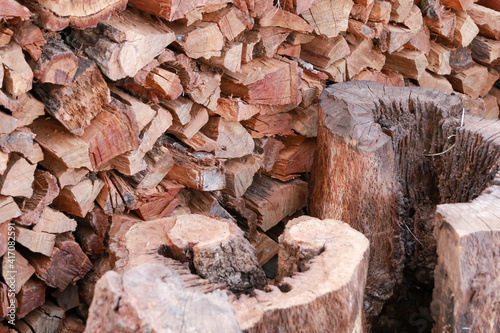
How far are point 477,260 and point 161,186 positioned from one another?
133 centimetres

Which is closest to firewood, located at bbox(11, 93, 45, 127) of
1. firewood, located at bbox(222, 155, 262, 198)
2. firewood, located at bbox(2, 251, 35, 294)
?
firewood, located at bbox(2, 251, 35, 294)

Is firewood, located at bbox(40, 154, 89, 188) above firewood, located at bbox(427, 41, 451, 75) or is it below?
below

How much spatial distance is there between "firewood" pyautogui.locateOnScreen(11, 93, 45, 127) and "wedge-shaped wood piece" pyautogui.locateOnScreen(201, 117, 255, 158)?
2.68ft

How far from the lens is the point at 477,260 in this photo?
178 centimetres

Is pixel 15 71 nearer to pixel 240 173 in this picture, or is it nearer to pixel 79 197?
pixel 79 197

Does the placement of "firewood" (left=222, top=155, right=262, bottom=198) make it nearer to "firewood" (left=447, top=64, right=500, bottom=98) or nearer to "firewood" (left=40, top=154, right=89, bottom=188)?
"firewood" (left=40, top=154, right=89, bottom=188)

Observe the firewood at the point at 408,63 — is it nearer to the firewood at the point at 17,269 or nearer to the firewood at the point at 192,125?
the firewood at the point at 192,125

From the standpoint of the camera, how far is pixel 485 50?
369cm

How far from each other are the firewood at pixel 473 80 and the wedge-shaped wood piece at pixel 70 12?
2.51 m

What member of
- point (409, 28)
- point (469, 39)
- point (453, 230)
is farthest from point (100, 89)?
point (469, 39)

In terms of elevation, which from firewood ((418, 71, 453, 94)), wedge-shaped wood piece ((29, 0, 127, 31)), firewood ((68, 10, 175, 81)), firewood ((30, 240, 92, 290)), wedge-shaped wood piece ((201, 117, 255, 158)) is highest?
wedge-shaped wood piece ((29, 0, 127, 31))

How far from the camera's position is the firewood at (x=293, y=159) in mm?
3000

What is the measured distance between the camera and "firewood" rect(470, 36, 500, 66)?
3668mm

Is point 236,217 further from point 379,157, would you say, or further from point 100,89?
point 100,89
